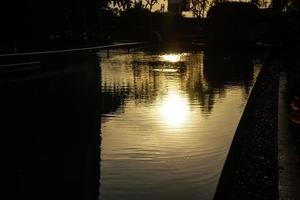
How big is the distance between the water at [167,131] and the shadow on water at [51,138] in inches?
10.4

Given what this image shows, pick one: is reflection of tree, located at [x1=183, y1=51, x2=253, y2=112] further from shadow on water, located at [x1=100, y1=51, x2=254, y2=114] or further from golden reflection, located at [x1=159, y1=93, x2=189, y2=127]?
golden reflection, located at [x1=159, y1=93, x2=189, y2=127]

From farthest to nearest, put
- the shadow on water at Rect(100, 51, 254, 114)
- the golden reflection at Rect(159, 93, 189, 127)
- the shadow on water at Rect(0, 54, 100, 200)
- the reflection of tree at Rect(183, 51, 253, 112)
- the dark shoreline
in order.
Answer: the reflection of tree at Rect(183, 51, 253, 112)
the shadow on water at Rect(100, 51, 254, 114)
the golden reflection at Rect(159, 93, 189, 127)
the shadow on water at Rect(0, 54, 100, 200)
the dark shoreline

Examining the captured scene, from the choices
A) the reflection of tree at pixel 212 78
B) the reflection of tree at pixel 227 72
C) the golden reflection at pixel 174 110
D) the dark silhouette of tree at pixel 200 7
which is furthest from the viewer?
the dark silhouette of tree at pixel 200 7

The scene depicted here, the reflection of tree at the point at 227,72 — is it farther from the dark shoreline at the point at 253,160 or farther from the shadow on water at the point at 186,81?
the dark shoreline at the point at 253,160

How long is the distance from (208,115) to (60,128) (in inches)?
129

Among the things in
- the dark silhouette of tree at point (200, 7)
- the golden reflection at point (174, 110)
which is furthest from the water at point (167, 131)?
the dark silhouette of tree at point (200, 7)

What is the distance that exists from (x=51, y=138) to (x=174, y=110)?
362 cm

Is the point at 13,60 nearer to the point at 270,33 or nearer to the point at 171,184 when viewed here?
the point at 171,184

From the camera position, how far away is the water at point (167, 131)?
6469 mm

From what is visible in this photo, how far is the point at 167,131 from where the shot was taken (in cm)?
969

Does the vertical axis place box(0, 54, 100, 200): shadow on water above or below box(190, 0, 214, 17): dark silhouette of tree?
below

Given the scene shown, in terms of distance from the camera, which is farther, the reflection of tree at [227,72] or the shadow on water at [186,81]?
the reflection of tree at [227,72]

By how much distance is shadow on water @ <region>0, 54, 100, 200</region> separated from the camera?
6.46 metres

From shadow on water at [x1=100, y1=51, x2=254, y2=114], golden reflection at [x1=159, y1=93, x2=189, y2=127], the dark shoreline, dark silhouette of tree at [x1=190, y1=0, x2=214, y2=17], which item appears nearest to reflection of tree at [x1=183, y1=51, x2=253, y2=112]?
shadow on water at [x1=100, y1=51, x2=254, y2=114]
